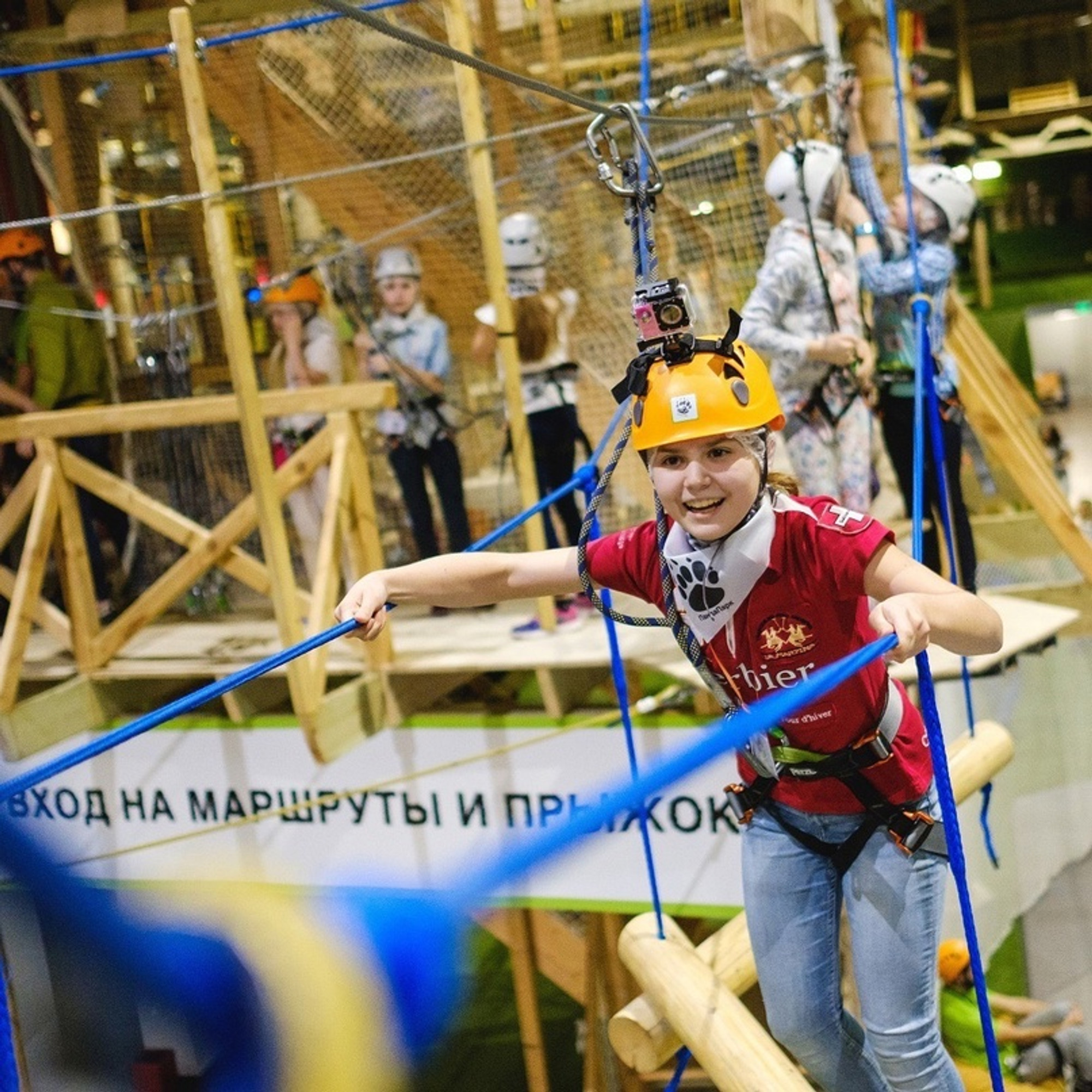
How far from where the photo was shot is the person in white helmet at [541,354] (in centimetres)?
463

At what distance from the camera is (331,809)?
4898mm

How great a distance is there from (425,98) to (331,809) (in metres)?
2.86

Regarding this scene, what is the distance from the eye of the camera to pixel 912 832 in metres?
2.09

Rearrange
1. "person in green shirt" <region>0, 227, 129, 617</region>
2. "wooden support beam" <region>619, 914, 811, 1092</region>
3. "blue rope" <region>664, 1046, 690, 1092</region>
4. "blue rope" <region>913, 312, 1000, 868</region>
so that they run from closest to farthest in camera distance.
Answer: "wooden support beam" <region>619, 914, 811, 1092</region> < "blue rope" <region>664, 1046, 690, 1092</region> < "blue rope" <region>913, 312, 1000, 868</region> < "person in green shirt" <region>0, 227, 129, 617</region>

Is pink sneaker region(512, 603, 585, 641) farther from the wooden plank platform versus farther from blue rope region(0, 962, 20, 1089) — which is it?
blue rope region(0, 962, 20, 1089)

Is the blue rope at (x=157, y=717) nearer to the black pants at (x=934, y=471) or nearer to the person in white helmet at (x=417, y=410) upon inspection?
the black pants at (x=934, y=471)

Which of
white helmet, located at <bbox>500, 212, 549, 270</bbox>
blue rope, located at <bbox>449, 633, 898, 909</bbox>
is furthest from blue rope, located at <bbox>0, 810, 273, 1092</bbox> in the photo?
white helmet, located at <bbox>500, 212, 549, 270</bbox>

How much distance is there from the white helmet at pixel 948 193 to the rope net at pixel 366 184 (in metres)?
1.00

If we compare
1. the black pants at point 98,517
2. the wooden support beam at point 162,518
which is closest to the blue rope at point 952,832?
the wooden support beam at point 162,518

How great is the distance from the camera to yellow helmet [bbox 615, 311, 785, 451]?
1955mm

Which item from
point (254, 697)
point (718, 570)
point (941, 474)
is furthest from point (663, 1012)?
point (254, 697)

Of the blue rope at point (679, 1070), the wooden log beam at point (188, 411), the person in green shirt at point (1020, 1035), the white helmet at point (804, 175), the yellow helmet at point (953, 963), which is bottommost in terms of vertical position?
the person in green shirt at point (1020, 1035)

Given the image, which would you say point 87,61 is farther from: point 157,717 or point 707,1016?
point 707,1016

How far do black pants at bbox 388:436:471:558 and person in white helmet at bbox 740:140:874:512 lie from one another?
1.50 meters
